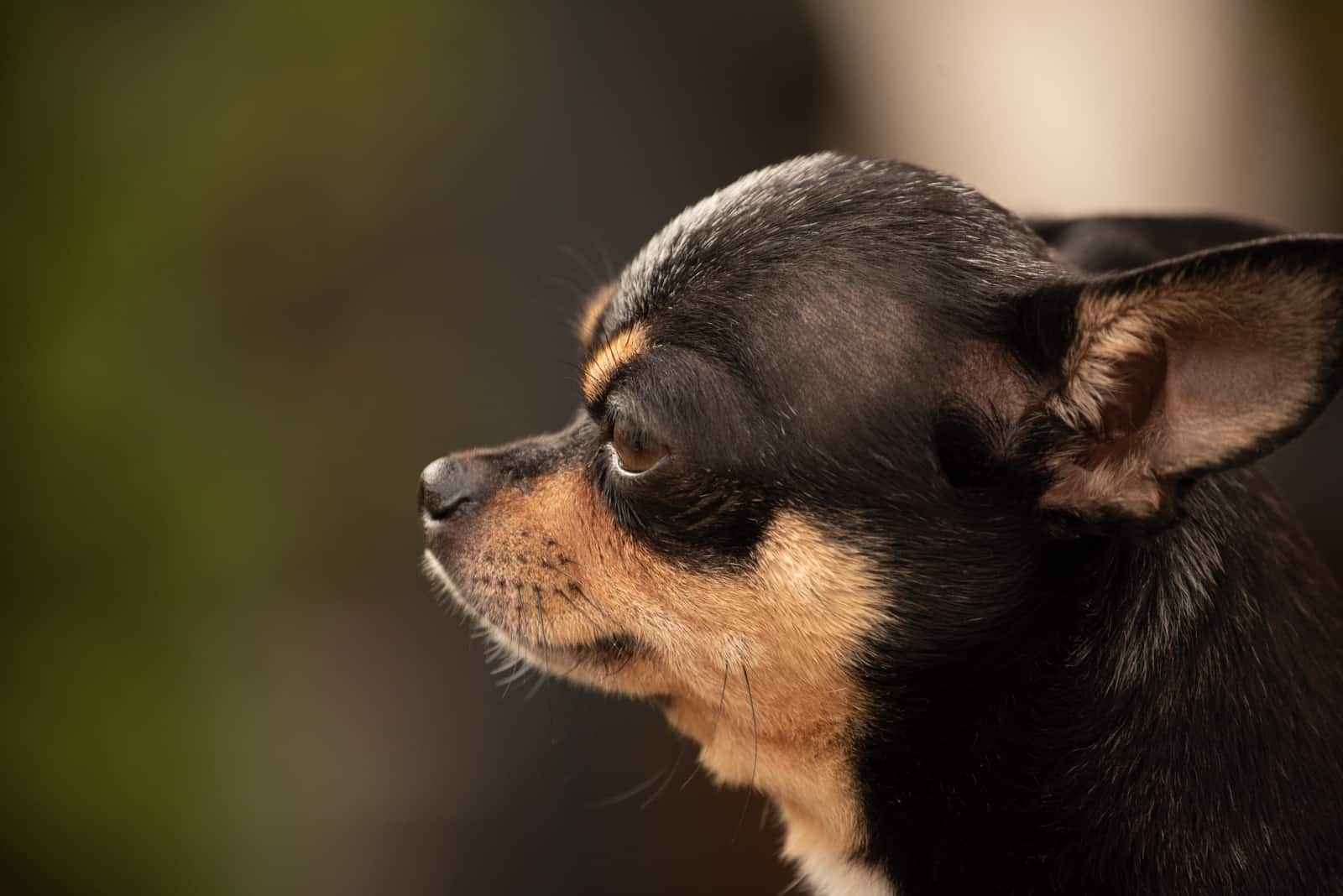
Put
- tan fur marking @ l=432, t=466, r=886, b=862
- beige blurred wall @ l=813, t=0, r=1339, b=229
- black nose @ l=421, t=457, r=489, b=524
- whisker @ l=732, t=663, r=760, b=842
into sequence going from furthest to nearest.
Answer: beige blurred wall @ l=813, t=0, r=1339, b=229
black nose @ l=421, t=457, r=489, b=524
whisker @ l=732, t=663, r=760, b=842
tan fur marking @ l=432, t=466, r=886, b=862

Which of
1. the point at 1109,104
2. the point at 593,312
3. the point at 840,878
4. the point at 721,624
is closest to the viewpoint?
the point at 721,624

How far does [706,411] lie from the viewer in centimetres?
295

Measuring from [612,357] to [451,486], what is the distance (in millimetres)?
499

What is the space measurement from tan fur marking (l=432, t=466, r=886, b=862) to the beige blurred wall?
22.6 ft

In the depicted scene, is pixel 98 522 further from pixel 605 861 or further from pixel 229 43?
pixel 605 861

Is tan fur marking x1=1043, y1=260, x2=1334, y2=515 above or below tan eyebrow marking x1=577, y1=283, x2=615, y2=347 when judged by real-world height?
above

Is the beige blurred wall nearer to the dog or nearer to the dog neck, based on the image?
the dog

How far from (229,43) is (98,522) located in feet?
7.49

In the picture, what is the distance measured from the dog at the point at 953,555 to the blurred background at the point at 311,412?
10.2 ft

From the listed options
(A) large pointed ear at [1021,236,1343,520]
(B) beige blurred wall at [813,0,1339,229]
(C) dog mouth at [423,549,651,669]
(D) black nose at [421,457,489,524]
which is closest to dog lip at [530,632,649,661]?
(C) dog mouth at [423,549,651,669]

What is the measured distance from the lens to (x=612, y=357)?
3.19 meters

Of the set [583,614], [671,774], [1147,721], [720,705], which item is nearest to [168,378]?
[671,774]

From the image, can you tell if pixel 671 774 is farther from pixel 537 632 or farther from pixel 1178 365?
pixel 1178 365

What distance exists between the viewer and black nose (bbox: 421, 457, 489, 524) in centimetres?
330
